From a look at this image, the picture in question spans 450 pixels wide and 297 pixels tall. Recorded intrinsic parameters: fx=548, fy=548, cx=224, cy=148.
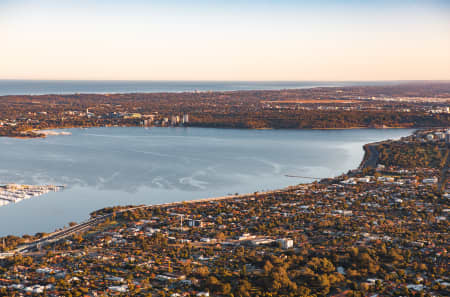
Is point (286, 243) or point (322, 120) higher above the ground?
point (322, 120)

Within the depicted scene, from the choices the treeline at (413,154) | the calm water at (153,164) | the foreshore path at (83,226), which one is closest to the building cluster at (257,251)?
the foreshore path at (83,226)

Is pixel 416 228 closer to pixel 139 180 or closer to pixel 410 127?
pixel 139 180

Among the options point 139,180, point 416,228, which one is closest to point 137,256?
point 416,228

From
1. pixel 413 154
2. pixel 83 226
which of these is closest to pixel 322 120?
pixel 413 154

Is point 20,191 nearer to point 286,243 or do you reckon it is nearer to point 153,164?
point 153,164

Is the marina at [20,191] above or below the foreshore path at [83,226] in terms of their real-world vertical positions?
above

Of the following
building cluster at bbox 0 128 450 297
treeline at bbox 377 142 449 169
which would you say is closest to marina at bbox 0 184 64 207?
building cluster at bbox 0 128 450 297

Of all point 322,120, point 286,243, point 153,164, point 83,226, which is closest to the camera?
point 286,243

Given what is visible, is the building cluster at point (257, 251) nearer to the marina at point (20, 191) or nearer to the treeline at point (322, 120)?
the marina at point (20, 191)

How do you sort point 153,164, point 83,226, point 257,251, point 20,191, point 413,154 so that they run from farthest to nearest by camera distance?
point 413,154
point 153,164
point 20,191
point 83,226
point 257,251
